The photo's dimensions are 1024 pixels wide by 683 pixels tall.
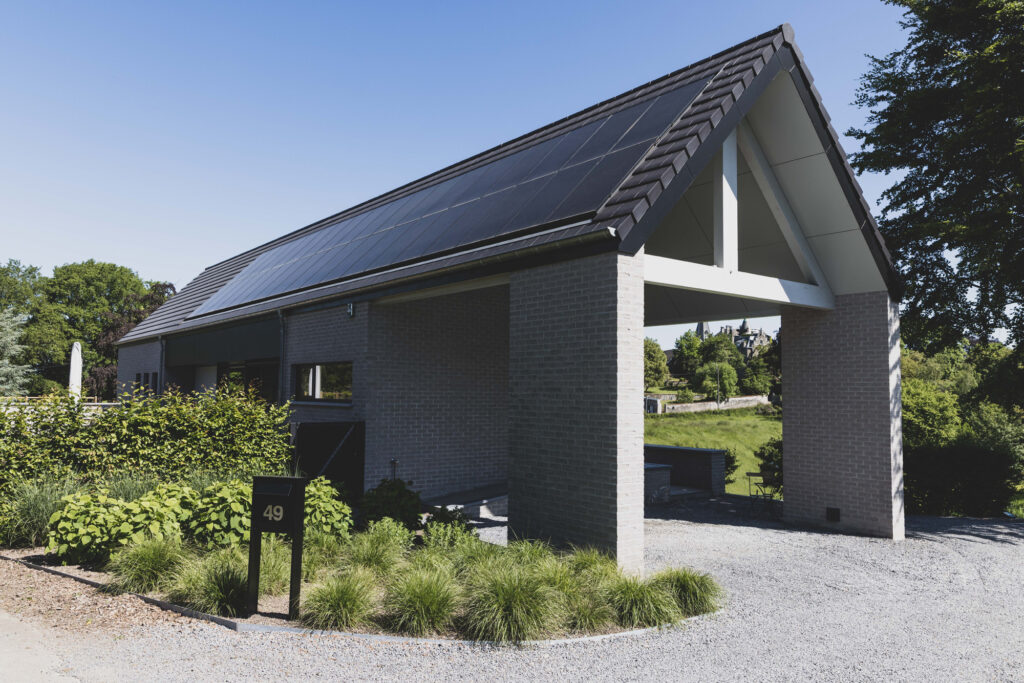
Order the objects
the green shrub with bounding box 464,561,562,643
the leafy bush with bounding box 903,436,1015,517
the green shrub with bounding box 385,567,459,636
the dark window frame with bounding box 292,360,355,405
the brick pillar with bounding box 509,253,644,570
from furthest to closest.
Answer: the leafy bush with bounding box 903,436,1015,517 < the dark window frame with bounding box 292,360,355,405 < the brick pillar with bounding box 509,253,644,570 < the green shrub with bounding box 385,567,459,636 < the green shrub with bounding box 464,561,562,643

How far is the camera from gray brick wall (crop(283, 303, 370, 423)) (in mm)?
12766

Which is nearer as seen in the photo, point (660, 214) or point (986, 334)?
point (660, 214)

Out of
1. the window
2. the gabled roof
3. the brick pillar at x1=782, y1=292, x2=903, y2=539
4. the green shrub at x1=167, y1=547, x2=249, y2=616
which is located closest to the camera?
the green shrub at x1=167, y1=547, x2=249, y2=616

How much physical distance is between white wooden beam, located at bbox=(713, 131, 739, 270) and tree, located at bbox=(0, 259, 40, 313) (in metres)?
58.3

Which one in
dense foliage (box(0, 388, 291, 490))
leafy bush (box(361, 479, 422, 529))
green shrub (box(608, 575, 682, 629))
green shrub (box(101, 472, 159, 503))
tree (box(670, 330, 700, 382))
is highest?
tree (box(670, 330, 700, 382))

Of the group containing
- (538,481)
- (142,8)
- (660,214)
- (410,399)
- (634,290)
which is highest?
(142,8)

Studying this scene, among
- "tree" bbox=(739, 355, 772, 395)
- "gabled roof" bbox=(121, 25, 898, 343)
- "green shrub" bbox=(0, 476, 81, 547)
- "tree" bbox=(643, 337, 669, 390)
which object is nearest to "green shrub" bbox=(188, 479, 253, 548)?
"green shrub" bbox=(0, 476, 81, 547)

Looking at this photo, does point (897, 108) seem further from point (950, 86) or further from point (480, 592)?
point (480, 592)

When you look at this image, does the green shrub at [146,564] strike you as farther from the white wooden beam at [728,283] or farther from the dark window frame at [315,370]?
the white wooden beam at [728,283]

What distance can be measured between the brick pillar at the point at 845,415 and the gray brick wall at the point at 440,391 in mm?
5626

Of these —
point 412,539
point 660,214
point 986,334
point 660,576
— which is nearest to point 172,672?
point 412,539

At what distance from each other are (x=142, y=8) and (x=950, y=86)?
49.4ft

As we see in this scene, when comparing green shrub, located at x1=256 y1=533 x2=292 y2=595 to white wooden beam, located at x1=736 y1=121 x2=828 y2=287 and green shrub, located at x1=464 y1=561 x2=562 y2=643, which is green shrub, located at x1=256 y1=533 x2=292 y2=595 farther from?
white wooden beam, located at x1=736 y1=121 x2=828 y2=287

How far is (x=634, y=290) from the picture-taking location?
7.71 metres
